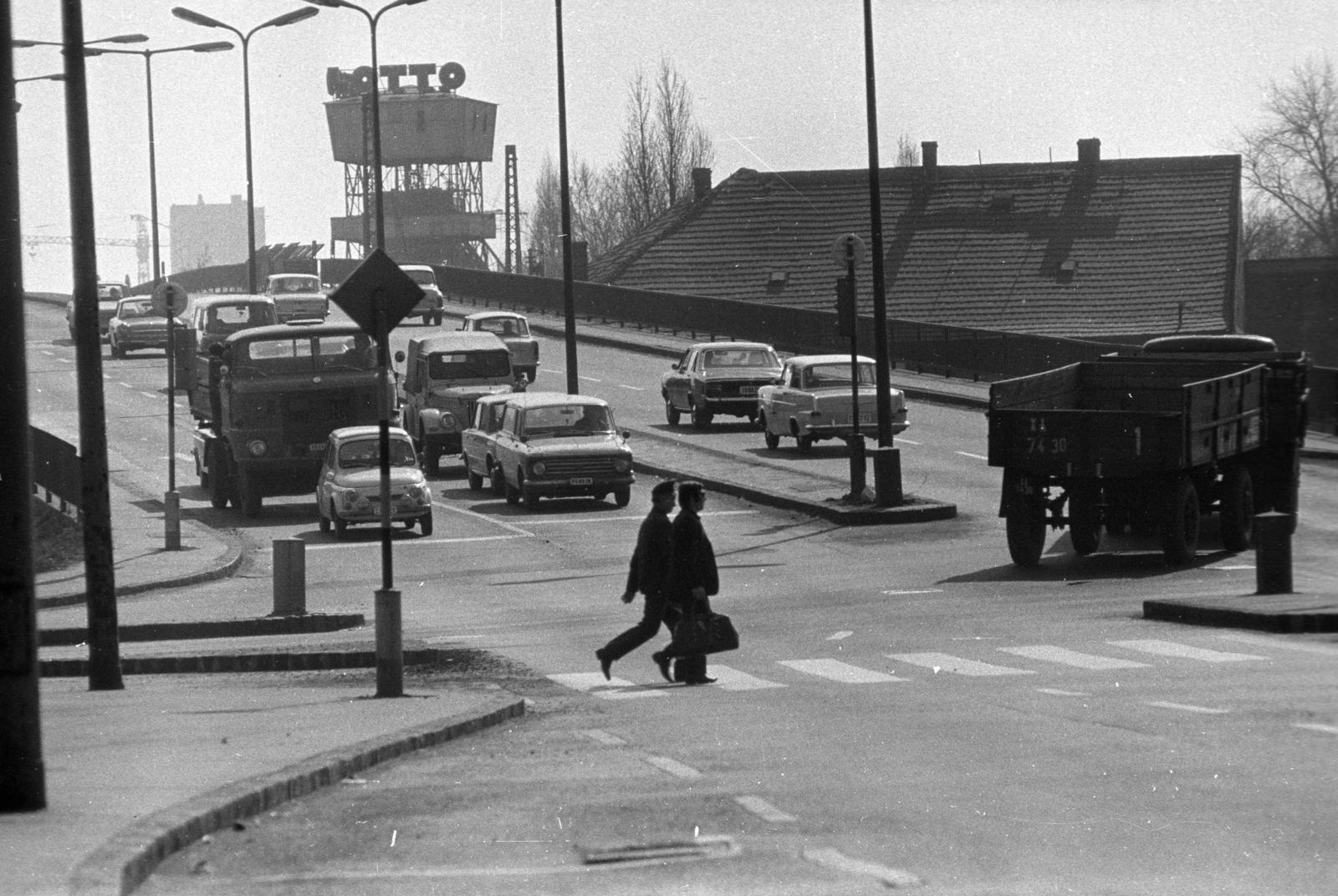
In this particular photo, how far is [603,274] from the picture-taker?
88.2m

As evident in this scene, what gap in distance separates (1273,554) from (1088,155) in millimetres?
66260

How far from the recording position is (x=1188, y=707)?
13711mm

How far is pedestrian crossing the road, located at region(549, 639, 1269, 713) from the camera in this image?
53.9 feet

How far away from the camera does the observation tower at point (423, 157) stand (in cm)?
16725

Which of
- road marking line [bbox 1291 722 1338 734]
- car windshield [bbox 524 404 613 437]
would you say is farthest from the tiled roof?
road marking line [bbox 1291 722 1338 734]

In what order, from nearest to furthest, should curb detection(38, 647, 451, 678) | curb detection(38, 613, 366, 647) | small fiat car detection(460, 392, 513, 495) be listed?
curb detection(38, 647, 451, 678), curb detection(38, 613, 366, 647), small fiat car detection(460, 392, 513, 495)

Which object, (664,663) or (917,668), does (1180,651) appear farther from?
(664,663)

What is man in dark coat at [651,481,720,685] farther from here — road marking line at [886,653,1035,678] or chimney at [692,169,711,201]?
chimney at [692,169,711,201]

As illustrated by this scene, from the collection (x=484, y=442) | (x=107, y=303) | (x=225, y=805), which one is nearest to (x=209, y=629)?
(x=225, y=805)

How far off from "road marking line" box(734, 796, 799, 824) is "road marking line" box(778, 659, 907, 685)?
5759 mm

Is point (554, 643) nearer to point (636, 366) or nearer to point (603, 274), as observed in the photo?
point (636, 366)

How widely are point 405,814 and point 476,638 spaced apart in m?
9.83

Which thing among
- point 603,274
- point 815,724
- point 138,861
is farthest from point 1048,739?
point 603,274

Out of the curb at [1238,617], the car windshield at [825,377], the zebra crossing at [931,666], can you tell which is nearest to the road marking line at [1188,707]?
the zebra crossing at [931,666]
